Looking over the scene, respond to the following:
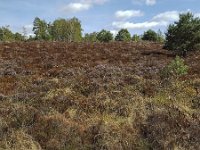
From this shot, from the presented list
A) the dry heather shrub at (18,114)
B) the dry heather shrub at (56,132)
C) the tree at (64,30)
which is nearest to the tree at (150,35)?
the dry heather shrub at (18,114)

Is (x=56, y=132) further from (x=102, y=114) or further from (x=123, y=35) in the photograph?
(x=123, y=35)

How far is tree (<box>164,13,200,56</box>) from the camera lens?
30.6 meters

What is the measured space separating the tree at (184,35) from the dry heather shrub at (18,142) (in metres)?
21.9

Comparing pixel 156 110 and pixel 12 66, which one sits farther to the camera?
pixel 12 66

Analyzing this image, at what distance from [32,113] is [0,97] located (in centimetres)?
315

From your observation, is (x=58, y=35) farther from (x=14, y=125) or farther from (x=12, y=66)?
(x=14, y=125)

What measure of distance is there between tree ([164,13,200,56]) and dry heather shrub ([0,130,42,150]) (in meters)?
21.9

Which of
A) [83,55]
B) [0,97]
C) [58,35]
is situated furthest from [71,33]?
[0,97]

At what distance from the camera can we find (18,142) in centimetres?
1002

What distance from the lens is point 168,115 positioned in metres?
11.5

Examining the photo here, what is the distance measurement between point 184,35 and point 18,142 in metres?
22.9

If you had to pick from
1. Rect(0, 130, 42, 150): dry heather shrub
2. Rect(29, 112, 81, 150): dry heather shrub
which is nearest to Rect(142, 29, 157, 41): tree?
Rect(29, 112, 81, 150): dry heather shrub

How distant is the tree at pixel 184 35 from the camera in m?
30.6

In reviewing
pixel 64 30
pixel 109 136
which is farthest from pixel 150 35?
pixel 64 30
